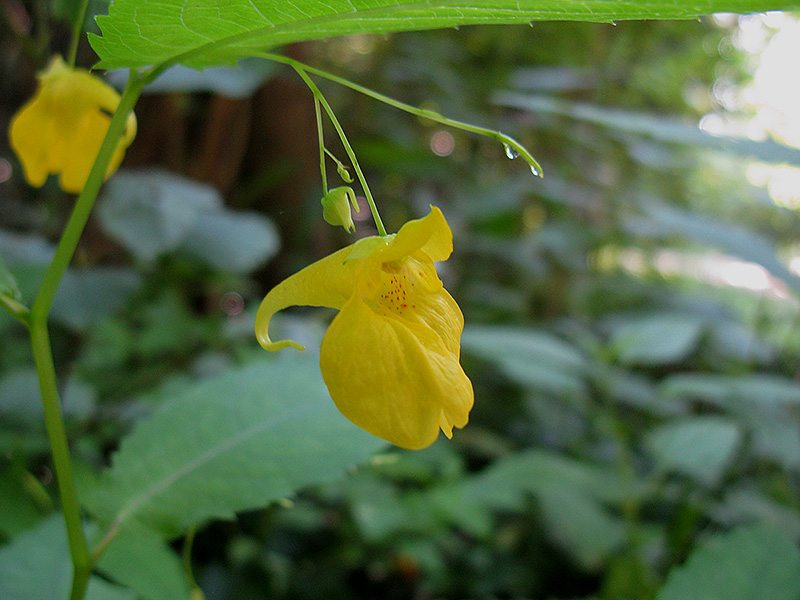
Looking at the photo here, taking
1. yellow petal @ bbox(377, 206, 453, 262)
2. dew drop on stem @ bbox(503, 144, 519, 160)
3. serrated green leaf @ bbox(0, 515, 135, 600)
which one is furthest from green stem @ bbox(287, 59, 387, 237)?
serrated green leaf @ bbox(0, 515, 135, 600)

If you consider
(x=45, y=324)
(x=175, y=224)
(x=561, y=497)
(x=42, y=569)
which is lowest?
(x=561, y=497)

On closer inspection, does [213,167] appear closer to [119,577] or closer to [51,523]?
[51,523]

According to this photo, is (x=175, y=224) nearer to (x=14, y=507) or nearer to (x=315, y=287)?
(x=14, y=507)

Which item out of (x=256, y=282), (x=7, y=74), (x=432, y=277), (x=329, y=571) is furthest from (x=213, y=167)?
(x=432, y=277)

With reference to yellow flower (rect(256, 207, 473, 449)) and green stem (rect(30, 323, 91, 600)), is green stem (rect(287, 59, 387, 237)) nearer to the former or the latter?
yellow flower (rect(256, 207, 473, 449))

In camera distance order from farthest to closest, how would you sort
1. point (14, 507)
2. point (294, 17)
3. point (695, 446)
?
point (695, 446) < point (14, 507) < point (294, 17)

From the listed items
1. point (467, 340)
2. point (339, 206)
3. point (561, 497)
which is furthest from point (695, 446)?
point (339, 206)
